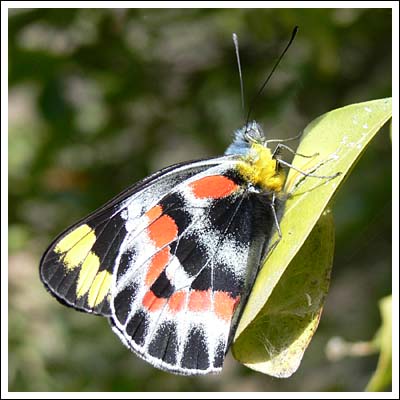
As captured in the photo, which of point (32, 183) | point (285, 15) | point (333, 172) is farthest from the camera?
point (32, 183)

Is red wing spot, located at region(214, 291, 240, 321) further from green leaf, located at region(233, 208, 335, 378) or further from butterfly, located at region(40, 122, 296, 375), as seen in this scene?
green leaf, located at region(233, 208, 335, 378)

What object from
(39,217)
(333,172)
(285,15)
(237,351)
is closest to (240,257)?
(237,351)

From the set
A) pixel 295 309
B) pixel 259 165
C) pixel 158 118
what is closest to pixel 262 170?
pixel 259 165

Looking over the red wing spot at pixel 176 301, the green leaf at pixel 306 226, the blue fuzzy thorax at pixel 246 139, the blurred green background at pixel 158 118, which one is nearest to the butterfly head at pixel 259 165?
the blue fuzzy thorax at pixel 246 139

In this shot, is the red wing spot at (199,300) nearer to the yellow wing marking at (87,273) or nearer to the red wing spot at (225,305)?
the red wing spot at (225,305)

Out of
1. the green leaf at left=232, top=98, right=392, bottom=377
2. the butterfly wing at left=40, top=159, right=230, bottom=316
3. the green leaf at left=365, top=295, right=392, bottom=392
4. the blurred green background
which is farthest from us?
the blurred green background

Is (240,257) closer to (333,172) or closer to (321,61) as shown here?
(333,172)

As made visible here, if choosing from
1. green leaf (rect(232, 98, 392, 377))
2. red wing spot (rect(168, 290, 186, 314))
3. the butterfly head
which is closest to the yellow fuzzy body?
the butterfly head
